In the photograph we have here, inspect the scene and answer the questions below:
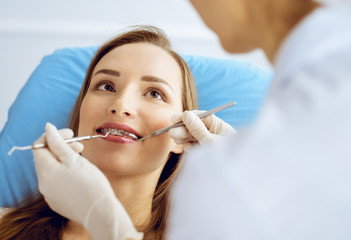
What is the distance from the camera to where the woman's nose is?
124 centimetres

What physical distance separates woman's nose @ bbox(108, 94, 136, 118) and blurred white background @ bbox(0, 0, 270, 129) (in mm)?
1417

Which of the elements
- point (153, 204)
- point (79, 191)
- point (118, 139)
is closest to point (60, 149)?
point (79, 191)

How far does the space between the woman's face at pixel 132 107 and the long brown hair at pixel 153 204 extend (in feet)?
0.30

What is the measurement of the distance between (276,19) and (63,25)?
2.18 meters

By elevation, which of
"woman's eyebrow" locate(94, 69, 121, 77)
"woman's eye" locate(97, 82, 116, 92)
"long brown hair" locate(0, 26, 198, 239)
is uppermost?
"woman's eyebrow" locate(94, 69, 121, 77)

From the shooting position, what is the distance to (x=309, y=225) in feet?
1.87

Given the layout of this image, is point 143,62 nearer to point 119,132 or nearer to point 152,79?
point 152,79

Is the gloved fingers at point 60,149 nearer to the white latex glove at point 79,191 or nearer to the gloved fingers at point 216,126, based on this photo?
the white latex glove at point 79,191

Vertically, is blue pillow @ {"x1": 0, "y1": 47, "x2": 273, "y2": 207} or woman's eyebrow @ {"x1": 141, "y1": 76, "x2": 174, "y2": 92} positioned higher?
woman's eyebrow @ {"x1": 141, "y1": 76, "x2": 174, "y2": 92}

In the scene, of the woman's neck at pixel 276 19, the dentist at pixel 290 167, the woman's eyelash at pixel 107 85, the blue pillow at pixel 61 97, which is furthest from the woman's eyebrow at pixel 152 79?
the dentist at pixel 290 167

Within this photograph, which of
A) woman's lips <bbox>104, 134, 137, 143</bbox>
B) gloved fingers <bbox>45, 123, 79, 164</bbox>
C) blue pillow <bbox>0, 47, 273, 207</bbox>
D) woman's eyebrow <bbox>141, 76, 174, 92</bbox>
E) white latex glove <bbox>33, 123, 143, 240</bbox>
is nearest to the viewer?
white latex glove <bbox>33, 123, 143, 240</bbox>

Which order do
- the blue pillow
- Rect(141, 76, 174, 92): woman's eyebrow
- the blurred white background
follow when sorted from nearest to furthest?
1. Rect(141, 76, 174, 92): woman's eyebrow
2. the blue pillow
3. the blurred white background

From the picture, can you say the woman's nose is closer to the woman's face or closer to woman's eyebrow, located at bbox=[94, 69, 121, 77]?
the woman's face

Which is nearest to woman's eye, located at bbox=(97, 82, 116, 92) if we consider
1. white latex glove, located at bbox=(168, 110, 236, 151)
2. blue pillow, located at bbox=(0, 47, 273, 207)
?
white latex glove, located at bbox=(168, 110, 236, 151)
